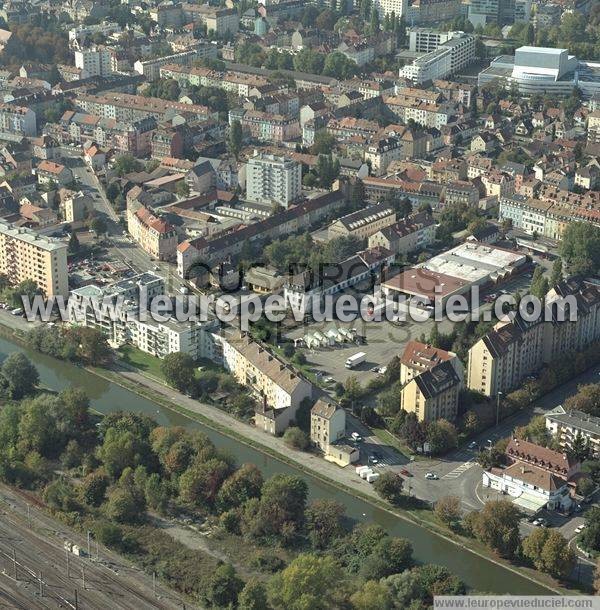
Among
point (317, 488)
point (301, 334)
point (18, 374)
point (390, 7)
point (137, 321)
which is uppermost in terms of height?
point (390, 7)

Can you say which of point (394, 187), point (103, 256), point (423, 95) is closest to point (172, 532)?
point (103, 256)

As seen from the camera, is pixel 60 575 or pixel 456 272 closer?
pixel 60 575

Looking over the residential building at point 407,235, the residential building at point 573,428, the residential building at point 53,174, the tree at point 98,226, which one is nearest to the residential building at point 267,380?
the residential building at point 573,428

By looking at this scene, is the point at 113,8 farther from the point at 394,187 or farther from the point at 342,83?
the point at 394,187

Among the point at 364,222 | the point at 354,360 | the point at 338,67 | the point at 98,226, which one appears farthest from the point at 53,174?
the point at 338,67

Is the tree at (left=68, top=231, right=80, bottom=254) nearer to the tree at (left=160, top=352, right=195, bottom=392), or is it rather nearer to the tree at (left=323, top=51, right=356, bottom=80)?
the tree at (left=160, top=352, right=195, bottom=392)

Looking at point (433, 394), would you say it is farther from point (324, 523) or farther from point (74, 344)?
point (74, 344)

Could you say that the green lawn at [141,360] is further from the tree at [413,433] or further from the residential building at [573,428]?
the residential building at [573,428]
